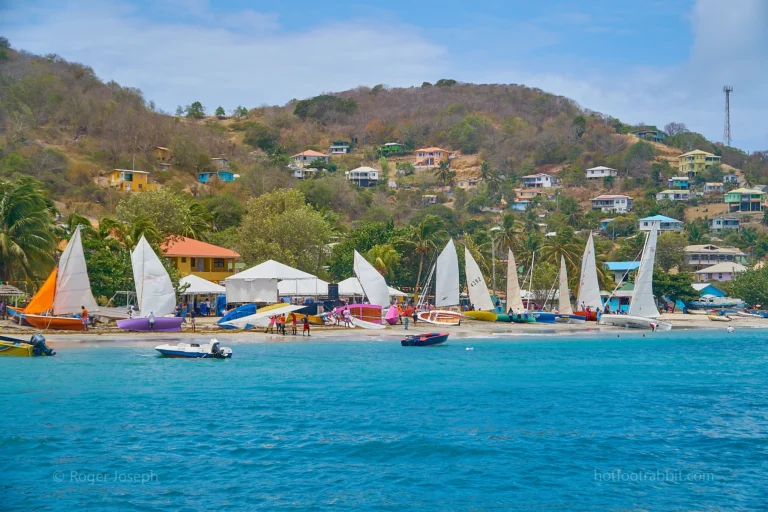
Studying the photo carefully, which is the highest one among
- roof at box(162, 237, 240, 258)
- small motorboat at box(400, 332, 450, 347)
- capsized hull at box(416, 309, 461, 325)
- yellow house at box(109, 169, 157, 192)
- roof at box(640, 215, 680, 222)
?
yellow house at box(109, 169, 157, 192)

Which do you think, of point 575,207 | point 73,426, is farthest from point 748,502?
point 575,207

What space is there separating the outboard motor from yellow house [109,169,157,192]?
235ft

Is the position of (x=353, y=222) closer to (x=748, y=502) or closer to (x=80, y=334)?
(x=80, y=334)

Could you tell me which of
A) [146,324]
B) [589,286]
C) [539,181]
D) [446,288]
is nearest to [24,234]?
[146,324]

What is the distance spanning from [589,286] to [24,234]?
46880 millimetres

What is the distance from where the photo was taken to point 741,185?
181625 millimetres

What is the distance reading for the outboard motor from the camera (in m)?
40.1

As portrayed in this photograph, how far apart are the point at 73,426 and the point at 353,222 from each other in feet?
342

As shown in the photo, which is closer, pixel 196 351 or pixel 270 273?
pixel 196 351

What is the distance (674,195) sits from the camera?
168750mm

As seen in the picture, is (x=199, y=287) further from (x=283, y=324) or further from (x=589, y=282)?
(x=589, y=282)

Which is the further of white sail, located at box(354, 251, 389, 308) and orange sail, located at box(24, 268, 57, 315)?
white sail, located at box(354, 251, 389, 308)

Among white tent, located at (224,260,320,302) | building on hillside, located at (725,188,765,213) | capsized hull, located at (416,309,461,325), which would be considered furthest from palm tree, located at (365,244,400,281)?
building on hillside, located at (725,188,765,213)

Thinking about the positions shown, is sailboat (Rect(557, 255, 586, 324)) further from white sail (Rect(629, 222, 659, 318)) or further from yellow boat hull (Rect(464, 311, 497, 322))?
yellow boat hull (Rect(464, 311, 497, 322))
